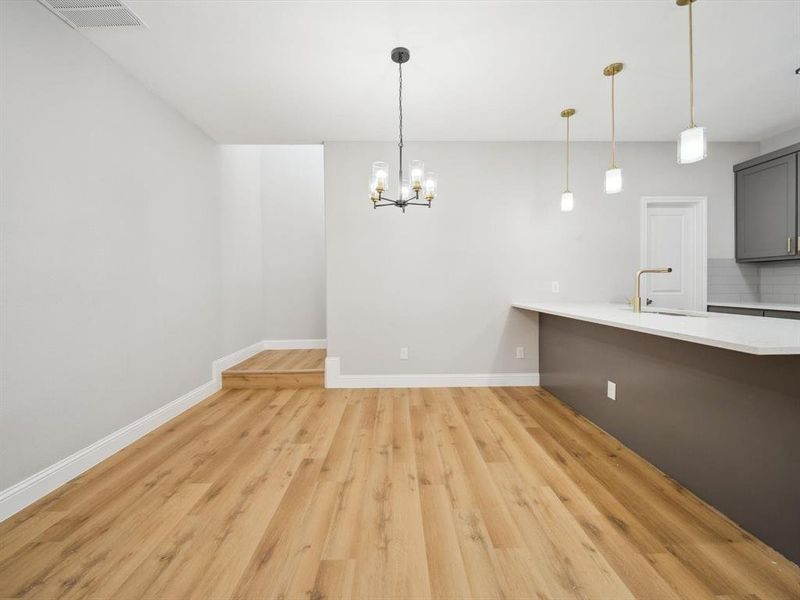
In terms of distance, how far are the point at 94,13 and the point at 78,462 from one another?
2657 millimetres

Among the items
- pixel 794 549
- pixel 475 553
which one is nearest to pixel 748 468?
pixel 794 549

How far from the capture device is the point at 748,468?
149cm

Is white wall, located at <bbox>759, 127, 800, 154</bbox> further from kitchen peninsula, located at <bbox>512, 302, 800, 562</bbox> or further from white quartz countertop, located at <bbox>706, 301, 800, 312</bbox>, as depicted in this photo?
kitchen peninsula, located at <bbox>512, 302, 800, 562</bbox>

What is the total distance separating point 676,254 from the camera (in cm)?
375

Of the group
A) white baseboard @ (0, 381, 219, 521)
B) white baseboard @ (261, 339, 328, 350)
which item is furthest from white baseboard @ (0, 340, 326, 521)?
white baseboard @ (261, 339, 328, 350)

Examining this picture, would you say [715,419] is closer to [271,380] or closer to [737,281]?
[737,281]

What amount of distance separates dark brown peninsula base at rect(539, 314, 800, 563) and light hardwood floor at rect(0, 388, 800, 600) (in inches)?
4.8

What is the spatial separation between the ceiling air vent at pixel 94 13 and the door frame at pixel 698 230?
4.68 metres

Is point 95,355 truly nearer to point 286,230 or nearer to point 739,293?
point 286,230

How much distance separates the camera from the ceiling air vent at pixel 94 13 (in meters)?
1.80

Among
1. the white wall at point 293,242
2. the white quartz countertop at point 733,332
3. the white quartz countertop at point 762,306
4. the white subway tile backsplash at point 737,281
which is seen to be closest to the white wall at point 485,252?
the white subway tile backsplash at point 737,281

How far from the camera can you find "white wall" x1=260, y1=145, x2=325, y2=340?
4.73m

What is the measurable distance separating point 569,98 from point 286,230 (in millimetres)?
3753

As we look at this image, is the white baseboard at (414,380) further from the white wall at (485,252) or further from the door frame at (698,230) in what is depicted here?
the door frame at (698,230)
